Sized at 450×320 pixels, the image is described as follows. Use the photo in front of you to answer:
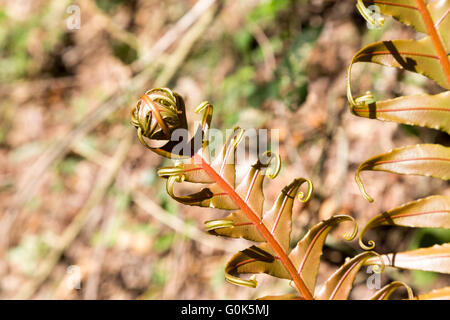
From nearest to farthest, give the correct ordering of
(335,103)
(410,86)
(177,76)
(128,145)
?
(410,86) < (335,103) < (128,145) < (177,76)

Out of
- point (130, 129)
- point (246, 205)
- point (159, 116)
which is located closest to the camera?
point (159, 116)

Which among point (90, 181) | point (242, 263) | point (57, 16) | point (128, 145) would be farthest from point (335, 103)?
point (57, 16)

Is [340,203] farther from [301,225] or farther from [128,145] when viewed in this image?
[128,145]

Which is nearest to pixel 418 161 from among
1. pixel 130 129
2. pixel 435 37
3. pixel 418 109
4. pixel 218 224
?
pixel 418 109

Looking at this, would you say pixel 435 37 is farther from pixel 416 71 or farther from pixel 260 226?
pixel 260 226

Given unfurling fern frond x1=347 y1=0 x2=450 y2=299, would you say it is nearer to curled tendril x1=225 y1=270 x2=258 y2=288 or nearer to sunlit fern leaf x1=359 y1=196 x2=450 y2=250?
sunlit fern leaf x1=359 y1=196 x2=450 y2=250

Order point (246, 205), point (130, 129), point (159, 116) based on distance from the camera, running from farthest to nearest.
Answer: point (130, 129), point (246, 205), point (159, 116)

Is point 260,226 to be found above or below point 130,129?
below
